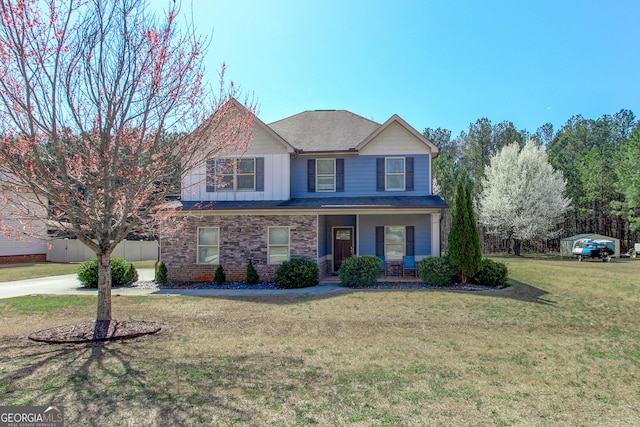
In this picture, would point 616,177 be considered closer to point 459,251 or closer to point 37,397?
point 459,251

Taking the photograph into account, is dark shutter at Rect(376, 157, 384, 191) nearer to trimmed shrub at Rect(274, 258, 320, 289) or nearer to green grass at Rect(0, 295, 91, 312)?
trimmed shrub at Rect(274, 258, 320, 289)

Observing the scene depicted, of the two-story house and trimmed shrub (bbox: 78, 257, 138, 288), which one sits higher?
the two-story house

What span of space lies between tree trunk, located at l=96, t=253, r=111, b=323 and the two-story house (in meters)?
6.91

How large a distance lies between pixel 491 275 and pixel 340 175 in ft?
22.6

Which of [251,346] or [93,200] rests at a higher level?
[93,200]

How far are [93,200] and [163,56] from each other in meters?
2.74

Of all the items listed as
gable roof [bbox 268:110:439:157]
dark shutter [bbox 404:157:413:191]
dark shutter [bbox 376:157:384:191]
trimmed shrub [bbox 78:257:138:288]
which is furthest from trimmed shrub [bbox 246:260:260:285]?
dark shutter [bbox 404:157:413:191]

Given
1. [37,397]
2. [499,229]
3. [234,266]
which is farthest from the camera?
[499,229]

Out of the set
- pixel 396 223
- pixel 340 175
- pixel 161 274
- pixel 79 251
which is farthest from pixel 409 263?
pixel 79 251

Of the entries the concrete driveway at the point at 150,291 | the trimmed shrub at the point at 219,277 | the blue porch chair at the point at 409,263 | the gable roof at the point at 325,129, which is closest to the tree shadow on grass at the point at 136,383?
the concrete driveway at the point at 150,291

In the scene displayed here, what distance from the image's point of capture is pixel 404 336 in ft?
23.4

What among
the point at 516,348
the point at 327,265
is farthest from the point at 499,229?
the point at 516,348

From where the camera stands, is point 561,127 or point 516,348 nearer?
point 516,348

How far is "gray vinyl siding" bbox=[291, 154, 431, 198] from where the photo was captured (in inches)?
642
